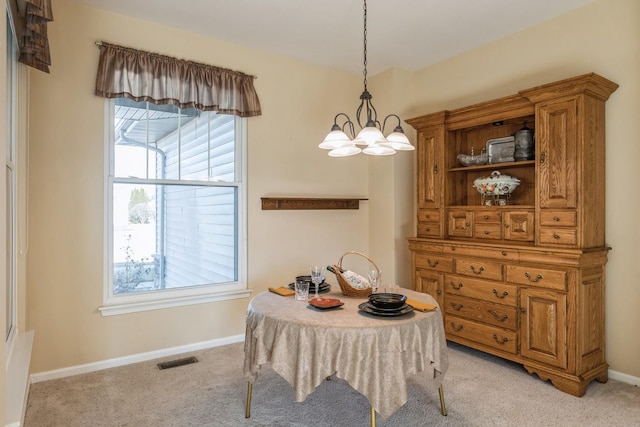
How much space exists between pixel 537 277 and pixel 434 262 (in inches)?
35.8

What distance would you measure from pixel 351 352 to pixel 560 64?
295 centimetres

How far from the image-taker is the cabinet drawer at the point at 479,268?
3156 mm

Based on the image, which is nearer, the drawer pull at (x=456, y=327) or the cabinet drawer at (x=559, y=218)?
the cabinet drawer at (x=559, y=218)

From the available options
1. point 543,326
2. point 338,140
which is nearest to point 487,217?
point 543,326

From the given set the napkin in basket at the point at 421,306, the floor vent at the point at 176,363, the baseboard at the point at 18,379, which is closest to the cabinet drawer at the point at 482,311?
the napkin in basket at the point at 421,306

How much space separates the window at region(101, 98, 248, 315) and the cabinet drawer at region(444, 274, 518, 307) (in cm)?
193

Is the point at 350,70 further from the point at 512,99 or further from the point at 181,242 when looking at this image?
the point at 181,242

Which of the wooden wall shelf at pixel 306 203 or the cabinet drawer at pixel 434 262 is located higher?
the wooden wall shelf at pixel 306 203

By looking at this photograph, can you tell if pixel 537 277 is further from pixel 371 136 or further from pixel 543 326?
pixel 371 136

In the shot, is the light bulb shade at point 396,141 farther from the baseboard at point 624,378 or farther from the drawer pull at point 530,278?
the baseboard at point 624,378

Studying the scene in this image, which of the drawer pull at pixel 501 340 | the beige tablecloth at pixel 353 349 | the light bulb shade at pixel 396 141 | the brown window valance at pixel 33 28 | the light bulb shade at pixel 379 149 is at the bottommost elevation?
the drawer pull at pixel 501 340

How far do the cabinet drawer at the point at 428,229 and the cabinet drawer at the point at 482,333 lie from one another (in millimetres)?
767

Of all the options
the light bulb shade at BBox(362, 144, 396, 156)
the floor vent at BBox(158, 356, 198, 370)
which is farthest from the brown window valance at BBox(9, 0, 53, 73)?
the floor vent at BBox(158, 356, 198, 370)

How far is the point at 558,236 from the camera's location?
2.84m
